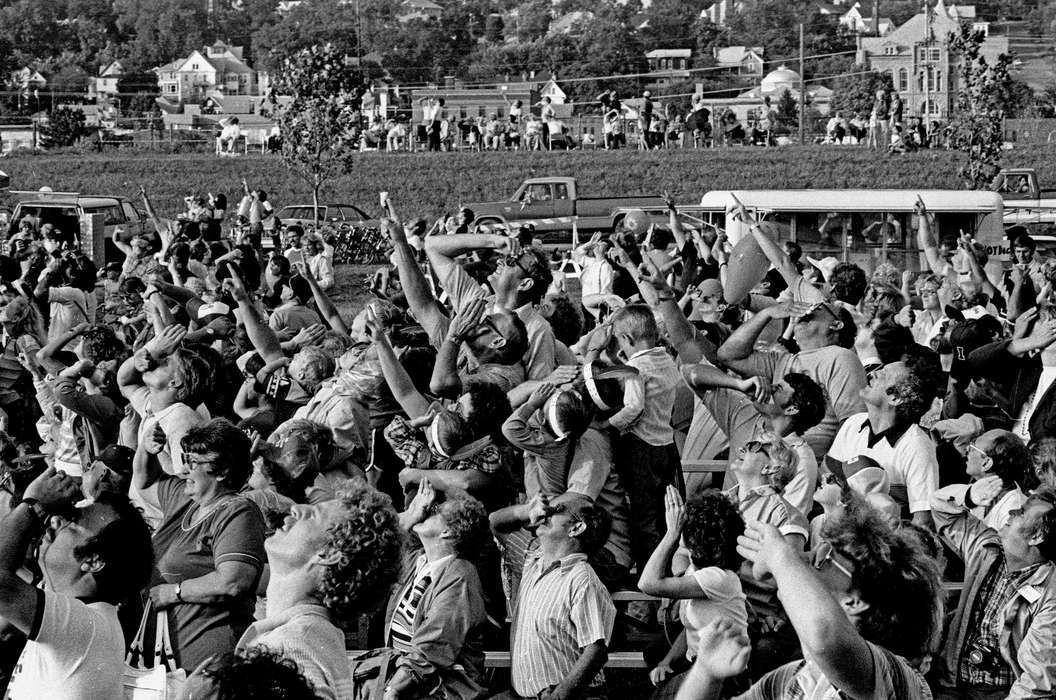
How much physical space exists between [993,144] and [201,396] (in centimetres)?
2971

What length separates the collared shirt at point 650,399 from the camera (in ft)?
20.8

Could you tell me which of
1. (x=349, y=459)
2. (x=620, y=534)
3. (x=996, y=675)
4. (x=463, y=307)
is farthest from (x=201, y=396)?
(x=996, y=675)

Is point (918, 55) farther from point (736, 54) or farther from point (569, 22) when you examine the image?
point (569, 22)

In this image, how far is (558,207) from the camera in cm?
3167

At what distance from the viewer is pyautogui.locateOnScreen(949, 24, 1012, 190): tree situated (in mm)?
33062

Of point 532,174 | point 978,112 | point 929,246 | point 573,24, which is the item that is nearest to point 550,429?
point 929,246

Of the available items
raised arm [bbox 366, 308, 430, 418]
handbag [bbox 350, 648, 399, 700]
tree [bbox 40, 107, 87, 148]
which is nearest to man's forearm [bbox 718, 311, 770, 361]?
raised arm [bbox 366, 308, 430, 418]

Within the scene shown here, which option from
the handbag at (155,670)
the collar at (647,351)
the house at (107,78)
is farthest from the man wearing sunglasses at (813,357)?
the house at (107,78)

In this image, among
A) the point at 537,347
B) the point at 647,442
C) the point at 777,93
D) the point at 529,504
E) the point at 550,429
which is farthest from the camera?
the point at 777,93

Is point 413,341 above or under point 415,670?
above

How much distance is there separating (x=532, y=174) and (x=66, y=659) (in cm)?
3973

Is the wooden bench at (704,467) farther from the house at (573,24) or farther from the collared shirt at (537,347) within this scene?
the house at (573,24)

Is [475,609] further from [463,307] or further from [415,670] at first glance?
[463,307]

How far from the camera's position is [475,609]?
5.17 m
